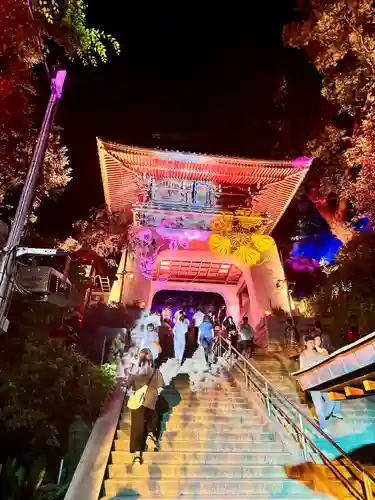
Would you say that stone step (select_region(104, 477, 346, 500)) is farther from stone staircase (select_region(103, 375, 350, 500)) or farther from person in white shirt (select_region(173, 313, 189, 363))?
person in white shirt (select_region(173, 313, 189, 363))

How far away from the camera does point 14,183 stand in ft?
32.8

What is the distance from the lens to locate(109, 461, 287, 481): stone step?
6.74m

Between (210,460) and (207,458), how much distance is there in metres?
0.06

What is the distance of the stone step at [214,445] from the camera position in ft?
24.8

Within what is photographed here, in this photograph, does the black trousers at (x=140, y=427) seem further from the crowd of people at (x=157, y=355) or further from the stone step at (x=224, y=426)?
the stone step at (x=224, y=426)

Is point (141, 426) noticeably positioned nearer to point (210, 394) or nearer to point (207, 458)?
point (207, 458)

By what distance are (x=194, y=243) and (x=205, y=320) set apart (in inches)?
314

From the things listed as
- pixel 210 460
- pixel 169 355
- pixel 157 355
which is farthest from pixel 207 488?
pixel 169 355

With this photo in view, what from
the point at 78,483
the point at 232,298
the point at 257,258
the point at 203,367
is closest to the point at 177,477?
the point at 78,483

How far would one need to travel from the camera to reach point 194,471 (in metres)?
6.95

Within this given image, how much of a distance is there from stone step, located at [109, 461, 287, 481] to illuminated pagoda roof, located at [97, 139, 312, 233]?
1352cm

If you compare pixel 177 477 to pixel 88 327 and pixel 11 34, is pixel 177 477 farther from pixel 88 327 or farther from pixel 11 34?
pixel 11 34

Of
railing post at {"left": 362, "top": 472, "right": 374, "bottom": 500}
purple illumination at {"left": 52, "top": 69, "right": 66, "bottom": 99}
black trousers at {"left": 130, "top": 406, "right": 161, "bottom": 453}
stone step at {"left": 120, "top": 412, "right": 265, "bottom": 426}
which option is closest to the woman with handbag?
black trousers at {"left": 130, "top": 406, "right": 161, "bottom": 453}

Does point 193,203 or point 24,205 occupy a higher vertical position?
point 193,203
